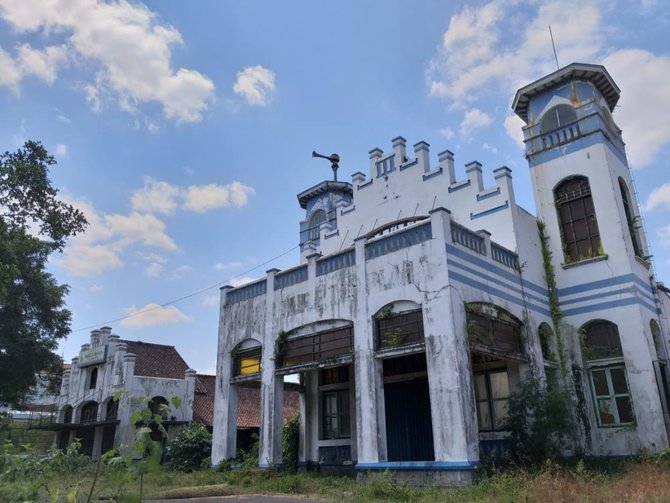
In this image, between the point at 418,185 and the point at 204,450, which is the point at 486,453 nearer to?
the point at 418,185

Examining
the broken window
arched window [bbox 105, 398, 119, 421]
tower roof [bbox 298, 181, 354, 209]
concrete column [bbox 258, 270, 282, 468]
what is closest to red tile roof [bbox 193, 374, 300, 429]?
arched window [bbox 105, 398, 119, 421]

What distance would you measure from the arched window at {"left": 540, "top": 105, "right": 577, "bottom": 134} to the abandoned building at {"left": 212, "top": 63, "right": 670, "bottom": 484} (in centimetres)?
6

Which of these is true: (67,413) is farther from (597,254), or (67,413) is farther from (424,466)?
(597,254)

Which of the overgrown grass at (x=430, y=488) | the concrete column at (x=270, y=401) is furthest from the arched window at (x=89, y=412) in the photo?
the concrete column at (x=270, y=401)

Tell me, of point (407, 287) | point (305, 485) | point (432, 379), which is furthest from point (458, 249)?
point (305, 485)

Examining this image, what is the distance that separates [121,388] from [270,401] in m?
13.8

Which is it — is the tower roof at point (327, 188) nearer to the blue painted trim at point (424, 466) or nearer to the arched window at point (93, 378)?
the blue painted trim at point (424, 466)

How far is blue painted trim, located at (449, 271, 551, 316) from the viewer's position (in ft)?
45.0

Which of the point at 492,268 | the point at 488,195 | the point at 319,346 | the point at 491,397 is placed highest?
the point at 488,195

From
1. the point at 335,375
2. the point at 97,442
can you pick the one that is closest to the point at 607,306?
the point at 335,375

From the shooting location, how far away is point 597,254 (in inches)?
689

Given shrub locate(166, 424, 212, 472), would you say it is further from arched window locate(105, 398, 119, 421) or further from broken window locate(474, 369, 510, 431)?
broken window locate(474, 369, 510, 431)

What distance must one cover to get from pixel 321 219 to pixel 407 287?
37.7 feet

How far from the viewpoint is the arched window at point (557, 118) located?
19016 millimetres
